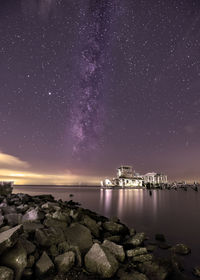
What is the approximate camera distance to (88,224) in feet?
39.0

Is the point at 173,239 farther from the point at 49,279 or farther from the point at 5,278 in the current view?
the point at 5,278

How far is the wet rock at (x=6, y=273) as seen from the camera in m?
5.30

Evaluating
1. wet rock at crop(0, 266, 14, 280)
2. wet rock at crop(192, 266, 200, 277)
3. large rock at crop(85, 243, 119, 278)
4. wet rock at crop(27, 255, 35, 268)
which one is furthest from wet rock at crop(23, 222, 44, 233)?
wet rock at crop(192, 266, 200, 277)

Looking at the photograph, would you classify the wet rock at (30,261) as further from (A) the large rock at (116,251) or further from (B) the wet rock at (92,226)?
(B) the wet rock at (92,226)

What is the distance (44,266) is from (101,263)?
2121 millimetres

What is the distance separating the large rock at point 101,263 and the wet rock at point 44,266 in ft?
4.77

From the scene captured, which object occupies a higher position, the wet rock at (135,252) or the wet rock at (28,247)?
the wet rock at (28,247)

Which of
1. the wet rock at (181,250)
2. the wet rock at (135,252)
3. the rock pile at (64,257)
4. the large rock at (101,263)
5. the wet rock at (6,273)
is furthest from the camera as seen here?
the wet rock at (181,250)

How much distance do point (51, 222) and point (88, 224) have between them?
2.83 meters

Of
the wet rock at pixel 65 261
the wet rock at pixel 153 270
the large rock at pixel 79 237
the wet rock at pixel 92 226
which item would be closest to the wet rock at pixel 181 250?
the wet rock at pixel 153 270

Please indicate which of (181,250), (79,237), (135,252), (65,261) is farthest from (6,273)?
(181,250)

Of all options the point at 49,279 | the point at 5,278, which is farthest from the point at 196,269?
the point at 5,278

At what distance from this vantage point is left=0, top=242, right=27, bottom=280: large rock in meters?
5.75

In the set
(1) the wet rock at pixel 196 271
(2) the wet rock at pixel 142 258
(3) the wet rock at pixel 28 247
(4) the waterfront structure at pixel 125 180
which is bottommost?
(1) the wet rock at pixel 196 271
